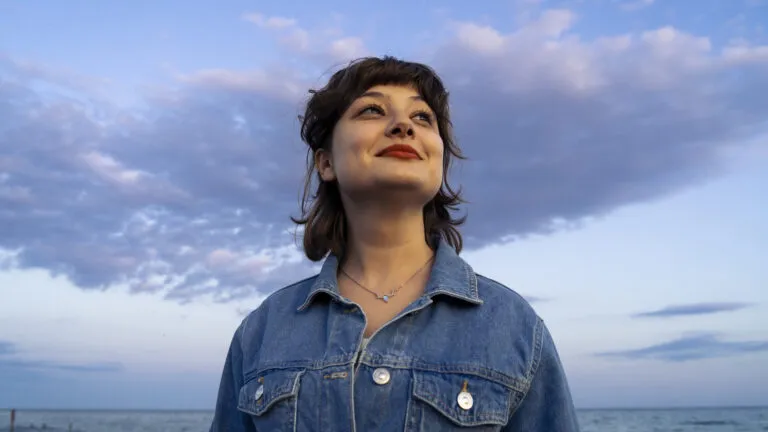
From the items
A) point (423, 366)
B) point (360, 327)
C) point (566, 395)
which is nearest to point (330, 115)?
point (360, 327)

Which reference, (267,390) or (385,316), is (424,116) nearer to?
(385,316)

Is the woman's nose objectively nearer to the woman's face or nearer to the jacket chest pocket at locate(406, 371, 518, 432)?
the woman's face

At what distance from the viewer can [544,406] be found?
2609 millimetres

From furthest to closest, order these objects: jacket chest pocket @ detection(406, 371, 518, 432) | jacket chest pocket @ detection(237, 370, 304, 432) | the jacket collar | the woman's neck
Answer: the woman's neck, the jacket collar, jacket chest pocket @ detection(237, 370, 304, 432), jacket chest pocket @ detection(406, 371, 518, 432)

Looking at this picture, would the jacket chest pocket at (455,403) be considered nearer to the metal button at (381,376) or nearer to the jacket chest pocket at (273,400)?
the metal button at (381,376)

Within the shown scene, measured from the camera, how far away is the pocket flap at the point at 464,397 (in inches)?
95.2

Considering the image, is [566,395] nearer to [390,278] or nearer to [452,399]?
[452,399]

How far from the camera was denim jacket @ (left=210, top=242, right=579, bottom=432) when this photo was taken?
2.43 m

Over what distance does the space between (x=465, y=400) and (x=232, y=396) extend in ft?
3.66

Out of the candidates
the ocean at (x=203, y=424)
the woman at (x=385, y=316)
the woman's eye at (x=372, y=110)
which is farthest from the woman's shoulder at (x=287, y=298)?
the ocean at (x=203, y=424)

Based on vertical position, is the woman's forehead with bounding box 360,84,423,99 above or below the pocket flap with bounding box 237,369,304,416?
above

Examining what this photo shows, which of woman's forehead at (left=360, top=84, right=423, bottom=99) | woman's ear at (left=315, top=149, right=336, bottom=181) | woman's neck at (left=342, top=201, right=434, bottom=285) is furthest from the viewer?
woman's ear at (left=315, top=149, right=336, bottom=181)

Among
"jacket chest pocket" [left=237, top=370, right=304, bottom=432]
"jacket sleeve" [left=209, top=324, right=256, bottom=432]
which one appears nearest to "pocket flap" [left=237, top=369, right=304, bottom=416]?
"jacket chest pocket" [left=237, top=370, right=304, bottom=432]

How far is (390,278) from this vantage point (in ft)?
9.35
